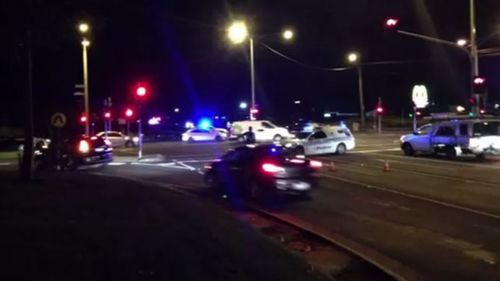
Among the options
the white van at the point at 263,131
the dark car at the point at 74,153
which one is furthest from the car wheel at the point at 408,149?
the white van at the point at 263,131

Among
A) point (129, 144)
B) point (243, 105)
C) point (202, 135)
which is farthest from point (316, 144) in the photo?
point (243, 105)

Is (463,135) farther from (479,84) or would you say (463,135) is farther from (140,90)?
(140,90)

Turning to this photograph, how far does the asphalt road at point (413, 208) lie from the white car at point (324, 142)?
4480 mm

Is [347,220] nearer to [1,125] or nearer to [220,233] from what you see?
[220,233]

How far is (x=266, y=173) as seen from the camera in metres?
18.3

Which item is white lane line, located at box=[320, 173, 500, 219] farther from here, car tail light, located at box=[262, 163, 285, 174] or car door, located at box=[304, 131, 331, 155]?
car door, located at box=[304, 131, 331, 155]

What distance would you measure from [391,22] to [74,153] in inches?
569

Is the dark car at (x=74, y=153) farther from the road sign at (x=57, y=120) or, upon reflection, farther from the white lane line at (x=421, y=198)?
the white lane line at (x=421, y=198)

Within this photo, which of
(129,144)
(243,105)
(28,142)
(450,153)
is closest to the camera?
(28,142)

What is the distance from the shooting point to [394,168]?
27.4m

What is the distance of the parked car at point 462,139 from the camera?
31766 mm

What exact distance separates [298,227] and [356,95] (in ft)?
365

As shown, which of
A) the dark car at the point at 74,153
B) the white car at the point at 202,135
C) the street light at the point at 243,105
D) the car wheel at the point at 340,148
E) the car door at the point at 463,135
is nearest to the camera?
the dark car at the point at 74,153

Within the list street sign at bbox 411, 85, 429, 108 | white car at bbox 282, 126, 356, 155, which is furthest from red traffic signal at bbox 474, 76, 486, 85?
street sign at bbox 411, 85, 429, 108
